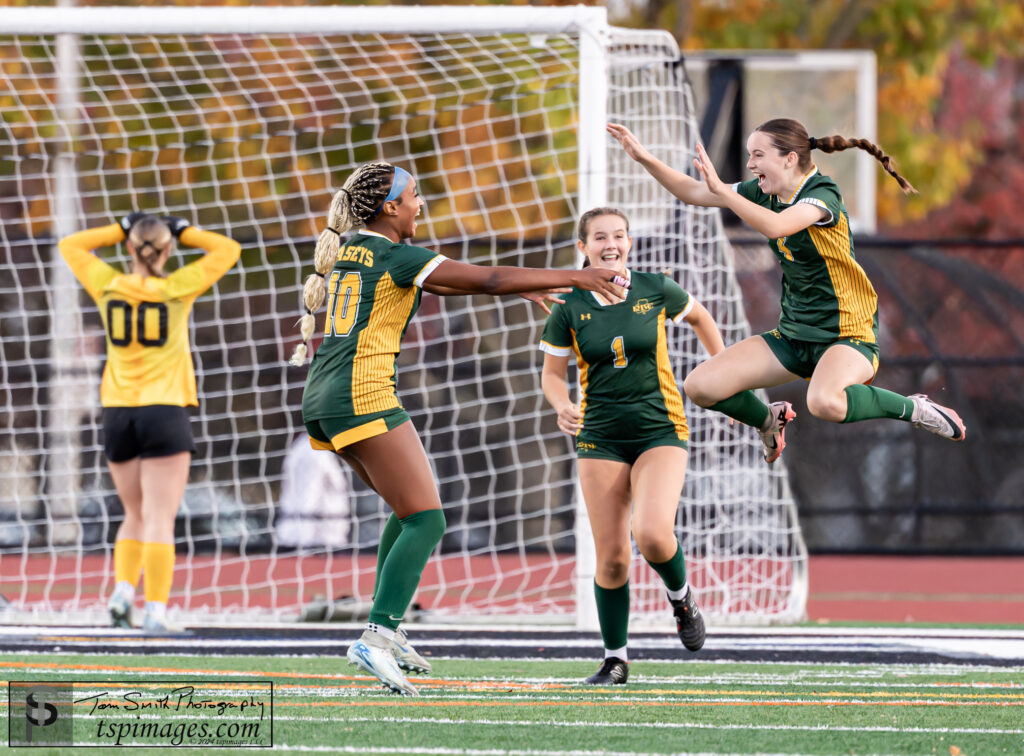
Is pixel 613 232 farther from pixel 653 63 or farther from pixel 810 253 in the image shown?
pixel 653 63

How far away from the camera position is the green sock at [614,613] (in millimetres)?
6234

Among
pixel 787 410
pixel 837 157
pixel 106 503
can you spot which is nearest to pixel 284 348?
pixel 106 503

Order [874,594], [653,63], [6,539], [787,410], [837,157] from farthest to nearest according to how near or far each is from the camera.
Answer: [837,157], [6,539], [874,594], [653,63], [787,410]

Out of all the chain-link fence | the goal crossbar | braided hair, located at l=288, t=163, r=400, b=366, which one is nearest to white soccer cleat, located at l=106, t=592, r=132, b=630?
braided hair, located at l=288, t=163, r=400, b=366

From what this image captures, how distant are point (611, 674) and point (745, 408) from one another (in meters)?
1.26

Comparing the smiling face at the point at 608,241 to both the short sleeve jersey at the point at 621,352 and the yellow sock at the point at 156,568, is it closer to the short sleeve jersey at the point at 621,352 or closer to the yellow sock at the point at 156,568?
the short sleeve jersey at the point at 621,352

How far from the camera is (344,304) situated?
5680mm

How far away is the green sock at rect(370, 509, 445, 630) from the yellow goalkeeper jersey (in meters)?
3.08

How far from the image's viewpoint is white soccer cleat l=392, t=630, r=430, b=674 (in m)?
5.86

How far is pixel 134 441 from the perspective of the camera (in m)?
8.29

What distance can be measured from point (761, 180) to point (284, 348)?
9010 millimetres

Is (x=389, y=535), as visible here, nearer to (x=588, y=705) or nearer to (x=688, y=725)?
(x=588, y=705)

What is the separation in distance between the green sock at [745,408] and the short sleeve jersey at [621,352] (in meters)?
0.19

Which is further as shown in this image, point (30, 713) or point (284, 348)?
point (284, 348)
